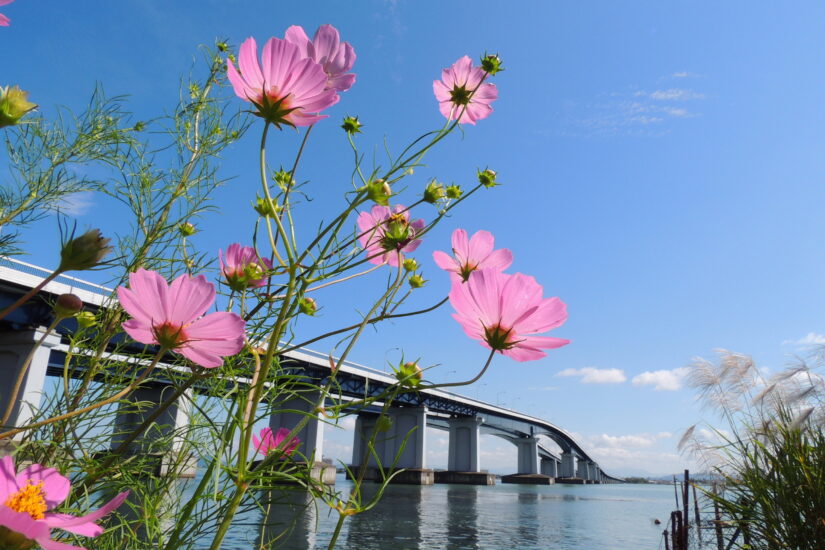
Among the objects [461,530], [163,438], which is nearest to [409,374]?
[163,438]

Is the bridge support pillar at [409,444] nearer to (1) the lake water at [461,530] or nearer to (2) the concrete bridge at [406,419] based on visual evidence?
(2) the concrete bridge at [406,419]

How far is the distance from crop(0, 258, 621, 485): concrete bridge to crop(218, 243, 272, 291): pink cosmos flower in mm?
1221

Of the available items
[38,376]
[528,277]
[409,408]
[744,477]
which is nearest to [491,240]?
[528,277]

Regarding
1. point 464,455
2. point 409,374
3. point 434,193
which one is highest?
point 434,193

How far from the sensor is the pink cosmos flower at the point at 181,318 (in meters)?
0.64

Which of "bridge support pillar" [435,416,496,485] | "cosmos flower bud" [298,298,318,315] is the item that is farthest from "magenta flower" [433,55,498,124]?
"bridge support pillar" [435,416,496,485]

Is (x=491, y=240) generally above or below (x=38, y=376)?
below

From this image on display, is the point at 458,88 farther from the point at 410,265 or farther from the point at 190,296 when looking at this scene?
the point at 190,296

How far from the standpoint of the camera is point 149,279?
0.64m

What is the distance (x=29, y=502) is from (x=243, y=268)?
1.54 ft

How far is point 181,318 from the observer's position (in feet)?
2.18

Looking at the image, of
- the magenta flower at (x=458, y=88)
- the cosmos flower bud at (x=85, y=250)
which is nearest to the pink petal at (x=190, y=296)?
the cosmos flower bud at (x=85, y=250)

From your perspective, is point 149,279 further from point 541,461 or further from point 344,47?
point 541,461

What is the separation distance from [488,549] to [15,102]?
53.7ft
